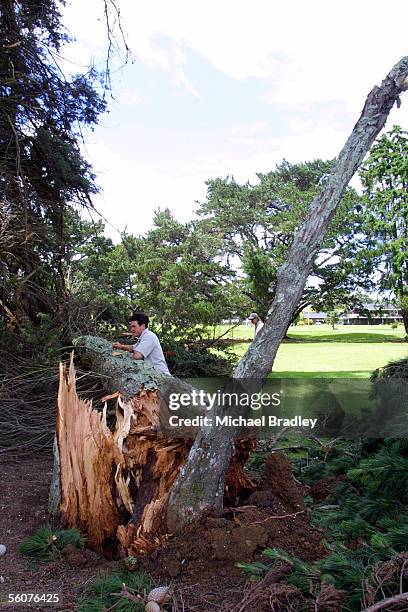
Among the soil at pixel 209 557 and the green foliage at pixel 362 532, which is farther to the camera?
the soil at pixel 209 557

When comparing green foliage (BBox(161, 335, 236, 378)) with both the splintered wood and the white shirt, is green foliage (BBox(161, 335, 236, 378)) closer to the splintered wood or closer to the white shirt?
the white shirt

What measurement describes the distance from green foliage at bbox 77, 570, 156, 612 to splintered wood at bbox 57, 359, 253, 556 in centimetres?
53

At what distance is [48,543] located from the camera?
10.4 feet

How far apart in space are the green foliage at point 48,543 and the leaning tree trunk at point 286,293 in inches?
26.5

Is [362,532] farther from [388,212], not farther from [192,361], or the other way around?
[388,212]

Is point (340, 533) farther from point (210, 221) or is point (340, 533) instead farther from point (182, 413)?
point (210, 221)

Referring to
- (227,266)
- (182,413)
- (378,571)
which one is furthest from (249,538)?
(227,266)

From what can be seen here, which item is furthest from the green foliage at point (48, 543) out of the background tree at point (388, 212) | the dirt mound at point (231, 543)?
the background tree at point (388, 212)

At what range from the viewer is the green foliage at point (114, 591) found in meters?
2.41

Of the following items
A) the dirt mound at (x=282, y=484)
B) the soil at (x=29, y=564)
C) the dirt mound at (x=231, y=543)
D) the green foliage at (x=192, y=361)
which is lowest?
the soil at (x=29, y=564)

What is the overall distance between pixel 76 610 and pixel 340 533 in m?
1.47

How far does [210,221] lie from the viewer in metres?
29.8

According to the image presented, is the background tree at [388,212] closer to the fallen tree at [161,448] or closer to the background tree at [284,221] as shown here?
the background tree at [284,221]

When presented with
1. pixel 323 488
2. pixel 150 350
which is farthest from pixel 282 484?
pixel 150 350
